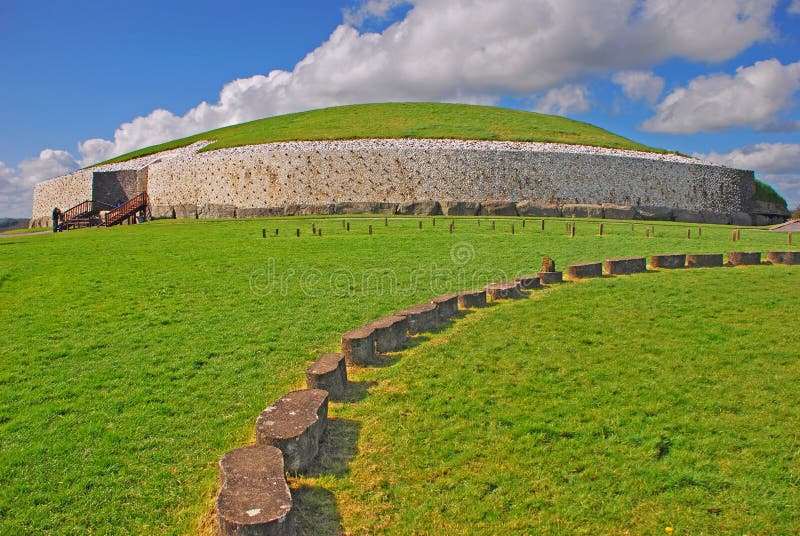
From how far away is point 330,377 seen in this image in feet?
21.3

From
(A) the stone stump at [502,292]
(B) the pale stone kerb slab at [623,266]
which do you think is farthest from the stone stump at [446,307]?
(B) the pale stone kerb slab at [623,266]

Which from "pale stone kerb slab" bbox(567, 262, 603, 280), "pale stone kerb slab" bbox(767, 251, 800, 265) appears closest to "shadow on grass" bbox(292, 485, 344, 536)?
"pale stone kerb slab" bbox(567, 262, 603, 280)

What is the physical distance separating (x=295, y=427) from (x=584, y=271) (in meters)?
10.0

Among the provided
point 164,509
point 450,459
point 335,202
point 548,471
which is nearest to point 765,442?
point 548,471

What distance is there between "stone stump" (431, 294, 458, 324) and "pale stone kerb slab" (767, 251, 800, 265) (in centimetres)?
1130

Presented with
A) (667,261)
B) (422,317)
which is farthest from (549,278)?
(422,317)

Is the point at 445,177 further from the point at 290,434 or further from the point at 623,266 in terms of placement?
the point at 290,434

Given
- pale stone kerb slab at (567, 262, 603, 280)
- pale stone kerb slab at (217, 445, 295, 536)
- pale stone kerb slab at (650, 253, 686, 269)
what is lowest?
pale stone kerb slab at (217, 445, 295, 536)

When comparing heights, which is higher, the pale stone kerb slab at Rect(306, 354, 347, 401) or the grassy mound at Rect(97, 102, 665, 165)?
the grassy mound at Rect(97, 102, 665, 165)

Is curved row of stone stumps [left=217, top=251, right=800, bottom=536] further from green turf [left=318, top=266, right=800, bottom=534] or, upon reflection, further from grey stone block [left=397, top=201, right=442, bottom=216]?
grey stone block [left=397, top=201, right=442, bottom=216]

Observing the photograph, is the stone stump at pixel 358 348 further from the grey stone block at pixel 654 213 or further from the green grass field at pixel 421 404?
the grey stone block at pixel 654 213

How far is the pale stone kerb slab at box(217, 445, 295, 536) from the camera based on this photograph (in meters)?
3.79

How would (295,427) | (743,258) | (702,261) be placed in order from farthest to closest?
1. (743,258)
2. (702,261)
3. (295,427)

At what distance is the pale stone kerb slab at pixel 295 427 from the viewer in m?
4.95
